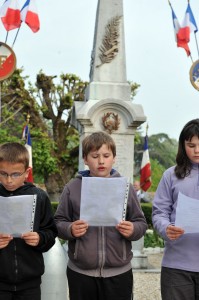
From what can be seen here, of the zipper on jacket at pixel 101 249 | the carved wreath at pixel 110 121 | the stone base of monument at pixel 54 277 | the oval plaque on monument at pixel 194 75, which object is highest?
the oval plaque on monument at pixel 194 75

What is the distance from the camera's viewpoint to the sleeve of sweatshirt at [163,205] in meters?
3.36

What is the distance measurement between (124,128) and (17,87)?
1324 cm

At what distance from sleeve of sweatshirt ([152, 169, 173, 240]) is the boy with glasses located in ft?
2.12

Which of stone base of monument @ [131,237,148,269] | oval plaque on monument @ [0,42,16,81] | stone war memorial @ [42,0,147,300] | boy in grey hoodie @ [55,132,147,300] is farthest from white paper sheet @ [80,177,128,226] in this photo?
stone base of monument @ [131,237,148,269]

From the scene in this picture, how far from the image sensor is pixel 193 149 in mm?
3414

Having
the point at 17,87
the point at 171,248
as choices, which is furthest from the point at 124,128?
the point at 17,87

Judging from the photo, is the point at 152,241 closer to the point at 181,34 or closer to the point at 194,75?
the point at 194,75

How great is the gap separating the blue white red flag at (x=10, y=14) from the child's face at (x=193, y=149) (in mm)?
7405

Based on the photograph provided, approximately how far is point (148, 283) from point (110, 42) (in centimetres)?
410

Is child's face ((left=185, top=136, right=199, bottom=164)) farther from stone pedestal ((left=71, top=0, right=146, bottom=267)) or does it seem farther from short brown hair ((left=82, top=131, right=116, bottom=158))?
stone pedestal ((left=71, top=0, right=146, bottom=267))

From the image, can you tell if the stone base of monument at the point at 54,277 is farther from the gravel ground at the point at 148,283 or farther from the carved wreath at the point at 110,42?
the carved wreath at the point at 110,42

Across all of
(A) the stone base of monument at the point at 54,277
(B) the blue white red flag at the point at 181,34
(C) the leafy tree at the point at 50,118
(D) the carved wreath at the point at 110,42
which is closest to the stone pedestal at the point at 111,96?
(D) the carved wreath at the point at 110,42

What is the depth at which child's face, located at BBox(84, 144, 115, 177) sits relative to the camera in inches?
134

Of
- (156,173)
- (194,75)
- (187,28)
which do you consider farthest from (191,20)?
(156,173)
